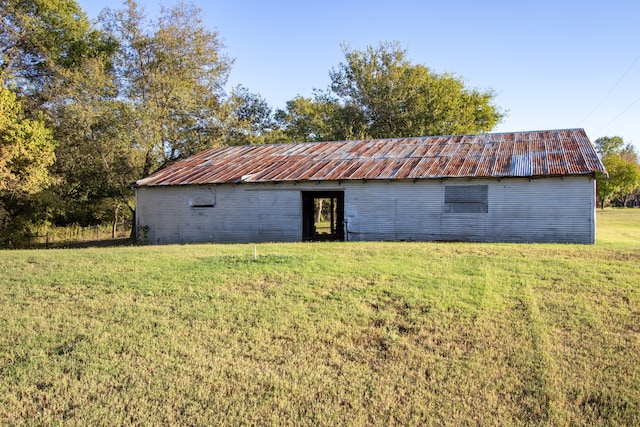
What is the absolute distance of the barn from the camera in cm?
1573

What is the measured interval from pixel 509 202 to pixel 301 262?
9338 millimetres

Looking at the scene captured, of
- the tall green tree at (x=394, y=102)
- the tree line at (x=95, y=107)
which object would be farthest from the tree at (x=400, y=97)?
the tree line at (x=95, y=107)

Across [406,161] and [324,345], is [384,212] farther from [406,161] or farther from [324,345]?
[324,345]

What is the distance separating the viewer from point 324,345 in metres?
5.63

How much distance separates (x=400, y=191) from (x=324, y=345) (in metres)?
12.2

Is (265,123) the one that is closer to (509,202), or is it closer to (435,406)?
(509,202)

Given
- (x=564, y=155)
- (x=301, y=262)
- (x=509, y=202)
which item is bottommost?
(x=301, y=262)

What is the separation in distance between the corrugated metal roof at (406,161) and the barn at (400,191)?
44mm

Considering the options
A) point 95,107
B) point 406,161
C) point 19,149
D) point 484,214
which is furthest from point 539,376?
point 95,107

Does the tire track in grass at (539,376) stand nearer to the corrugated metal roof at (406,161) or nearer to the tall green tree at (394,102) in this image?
the corrugated metal roof at (406,161)

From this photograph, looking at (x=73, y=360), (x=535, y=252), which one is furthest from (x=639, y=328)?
(x=73, y=360)

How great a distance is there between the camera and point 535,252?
11617 millimetres

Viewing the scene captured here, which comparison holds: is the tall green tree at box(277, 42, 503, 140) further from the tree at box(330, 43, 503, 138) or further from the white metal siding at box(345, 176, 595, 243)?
the white metal siding at box(345, 176, 595, 243)

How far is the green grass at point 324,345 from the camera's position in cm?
422
